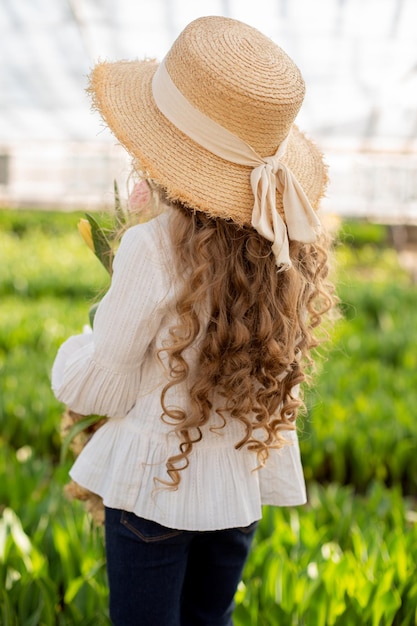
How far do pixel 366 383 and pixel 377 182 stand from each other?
1223 cm

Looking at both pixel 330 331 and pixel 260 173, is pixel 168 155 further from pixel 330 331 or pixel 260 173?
pixel 330 331

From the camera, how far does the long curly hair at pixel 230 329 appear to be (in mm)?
1171

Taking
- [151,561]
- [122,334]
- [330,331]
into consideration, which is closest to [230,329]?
[122,334]

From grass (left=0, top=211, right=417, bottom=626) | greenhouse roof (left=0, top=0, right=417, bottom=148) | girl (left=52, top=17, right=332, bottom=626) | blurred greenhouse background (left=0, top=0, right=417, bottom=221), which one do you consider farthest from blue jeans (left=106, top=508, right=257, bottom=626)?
greenhouse roof (left=0, top=0, right=417, bottom=148)

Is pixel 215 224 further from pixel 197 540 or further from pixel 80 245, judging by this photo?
pixel 80 245

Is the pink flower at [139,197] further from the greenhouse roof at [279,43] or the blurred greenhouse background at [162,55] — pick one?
the greenhouse roof at [279,43]

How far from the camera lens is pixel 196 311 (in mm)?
1186

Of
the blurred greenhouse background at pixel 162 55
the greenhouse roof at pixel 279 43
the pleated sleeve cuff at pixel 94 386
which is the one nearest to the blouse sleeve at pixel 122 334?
the pleated sleeve cuff at pixel 94 386

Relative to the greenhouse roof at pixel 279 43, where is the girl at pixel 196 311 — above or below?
above

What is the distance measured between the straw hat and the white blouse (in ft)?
0.32

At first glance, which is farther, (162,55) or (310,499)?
(162,55)

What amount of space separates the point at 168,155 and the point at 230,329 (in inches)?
11.5

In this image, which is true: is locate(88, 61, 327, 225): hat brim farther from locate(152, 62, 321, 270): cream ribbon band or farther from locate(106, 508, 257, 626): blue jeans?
locate(106, 508, 257, 626): blue jeans

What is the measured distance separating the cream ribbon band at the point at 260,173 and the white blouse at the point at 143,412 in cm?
14
